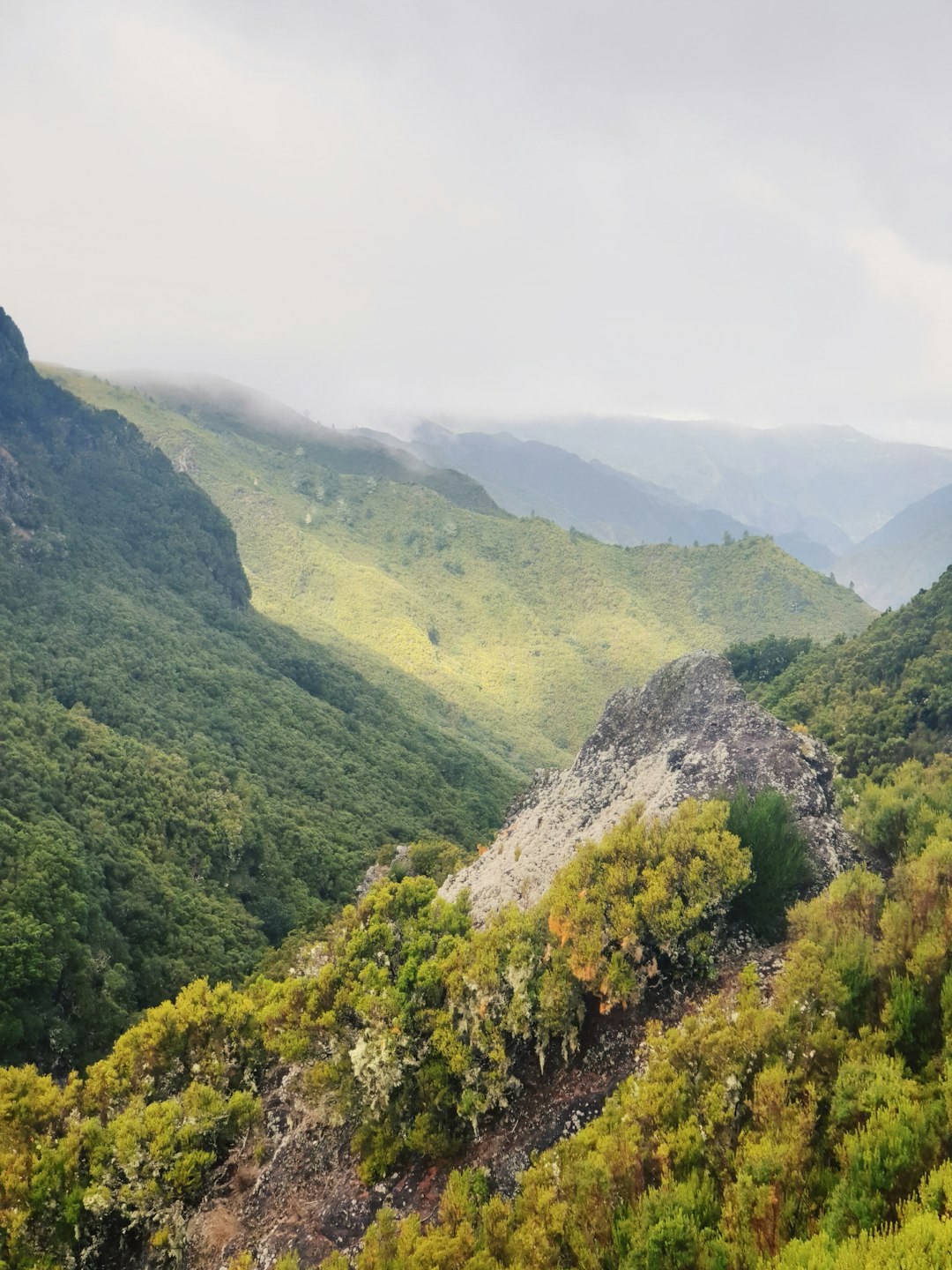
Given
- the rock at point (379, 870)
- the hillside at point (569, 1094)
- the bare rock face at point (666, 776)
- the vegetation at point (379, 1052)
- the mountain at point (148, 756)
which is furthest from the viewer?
the rock at point (379, 870)

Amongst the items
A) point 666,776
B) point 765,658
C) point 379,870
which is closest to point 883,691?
point 666,776

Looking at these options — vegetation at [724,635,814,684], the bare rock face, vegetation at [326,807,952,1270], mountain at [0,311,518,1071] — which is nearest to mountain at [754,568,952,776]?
vegetation at [724,635,814,684]

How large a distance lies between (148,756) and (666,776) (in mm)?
62722

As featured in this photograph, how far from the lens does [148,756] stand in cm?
7975

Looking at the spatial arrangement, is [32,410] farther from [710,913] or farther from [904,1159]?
[904,1159]

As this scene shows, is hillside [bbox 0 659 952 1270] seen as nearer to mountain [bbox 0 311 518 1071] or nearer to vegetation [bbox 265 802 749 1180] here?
vegetation [bbox 265 802 749 1180]

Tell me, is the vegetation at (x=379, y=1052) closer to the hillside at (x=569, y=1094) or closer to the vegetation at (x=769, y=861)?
the hillside at (x=569, y=1094)

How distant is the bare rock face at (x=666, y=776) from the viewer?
1404 inches

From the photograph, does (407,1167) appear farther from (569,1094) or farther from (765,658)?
(765,658)

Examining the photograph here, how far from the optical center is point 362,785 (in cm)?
9912

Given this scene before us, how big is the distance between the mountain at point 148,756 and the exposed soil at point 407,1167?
27.8m

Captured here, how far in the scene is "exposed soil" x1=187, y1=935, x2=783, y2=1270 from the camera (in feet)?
75.8

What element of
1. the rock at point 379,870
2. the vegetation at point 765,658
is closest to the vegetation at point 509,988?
the rock at point 379,870

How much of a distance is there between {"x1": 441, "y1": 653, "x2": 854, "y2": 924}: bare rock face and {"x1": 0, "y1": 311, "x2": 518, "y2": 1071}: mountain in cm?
2995
